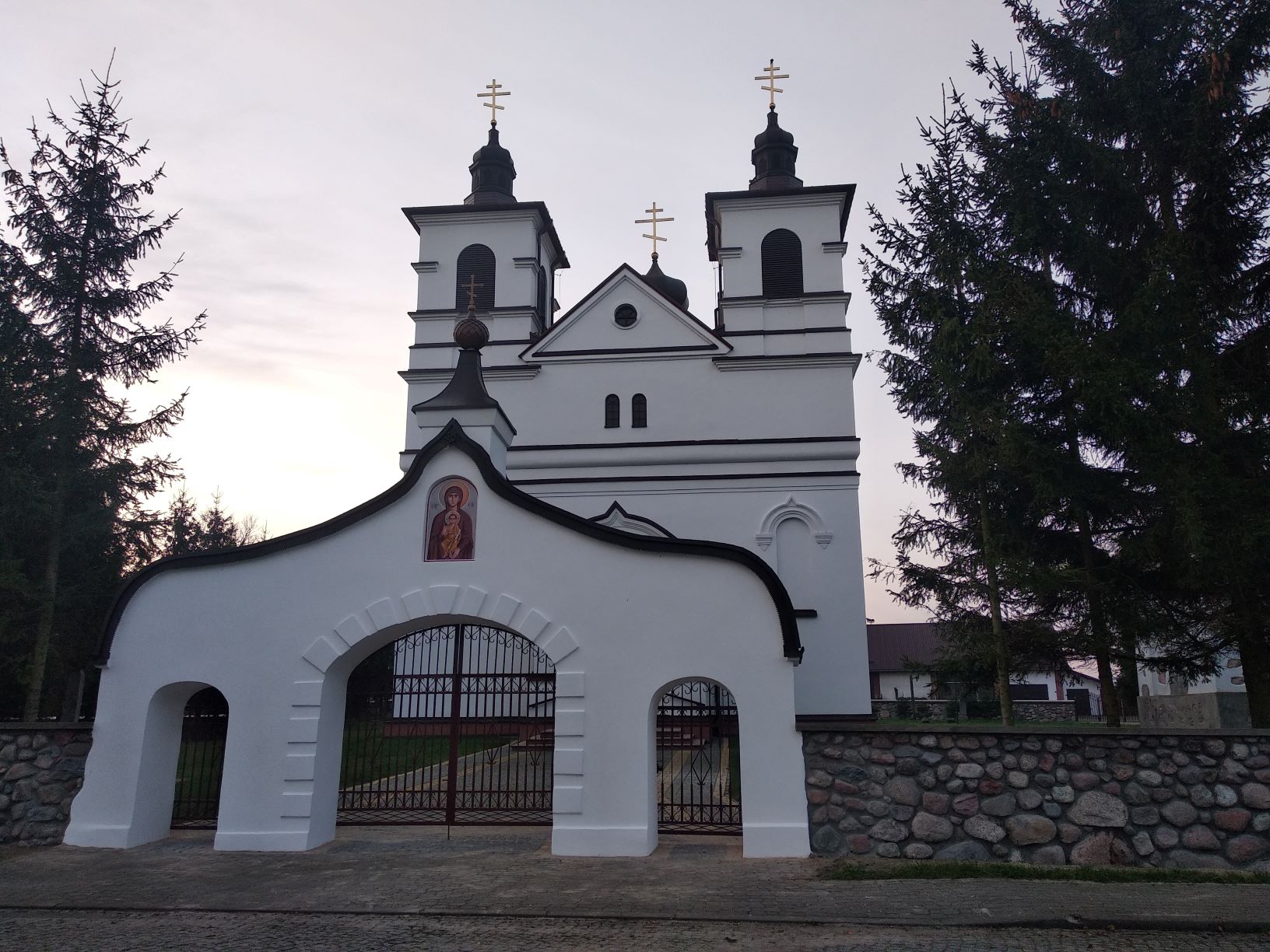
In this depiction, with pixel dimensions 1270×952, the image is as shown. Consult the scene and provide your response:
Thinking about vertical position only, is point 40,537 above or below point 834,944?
above

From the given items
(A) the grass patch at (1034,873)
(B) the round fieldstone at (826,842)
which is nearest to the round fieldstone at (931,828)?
(A) the grass patch at (1034,873)

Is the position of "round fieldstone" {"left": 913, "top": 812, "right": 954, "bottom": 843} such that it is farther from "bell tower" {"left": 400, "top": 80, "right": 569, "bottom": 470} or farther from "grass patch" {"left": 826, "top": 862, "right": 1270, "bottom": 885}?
"bell tower" {"left": 400, "top": 80, "right": 569, "bottom": 470}

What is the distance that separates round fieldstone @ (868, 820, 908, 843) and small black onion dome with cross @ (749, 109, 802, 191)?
17331mm

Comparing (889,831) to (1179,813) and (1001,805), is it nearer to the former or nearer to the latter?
(1001,805)

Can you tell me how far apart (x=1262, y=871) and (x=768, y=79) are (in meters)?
21.0

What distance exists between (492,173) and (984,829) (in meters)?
20.3

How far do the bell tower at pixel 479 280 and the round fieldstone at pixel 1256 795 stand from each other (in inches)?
643

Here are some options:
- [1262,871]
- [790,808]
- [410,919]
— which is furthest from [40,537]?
[1262,871]

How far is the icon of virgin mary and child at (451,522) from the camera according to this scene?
9.88 m

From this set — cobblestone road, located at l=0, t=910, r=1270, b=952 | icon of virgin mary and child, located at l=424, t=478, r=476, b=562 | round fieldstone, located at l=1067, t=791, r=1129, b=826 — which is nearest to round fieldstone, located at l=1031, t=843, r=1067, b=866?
round fieldstone, located at l=1067, t=791, r=1129, b=826

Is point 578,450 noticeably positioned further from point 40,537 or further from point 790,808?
point 790,808

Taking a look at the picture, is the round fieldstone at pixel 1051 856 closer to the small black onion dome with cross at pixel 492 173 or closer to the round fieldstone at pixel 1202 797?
the round fieldstone at pixel 1202 797

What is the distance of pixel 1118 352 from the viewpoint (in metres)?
9.85

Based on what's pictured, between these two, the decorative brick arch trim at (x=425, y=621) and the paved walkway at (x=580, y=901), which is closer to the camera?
the paved walkway at (x=580, y=901)
